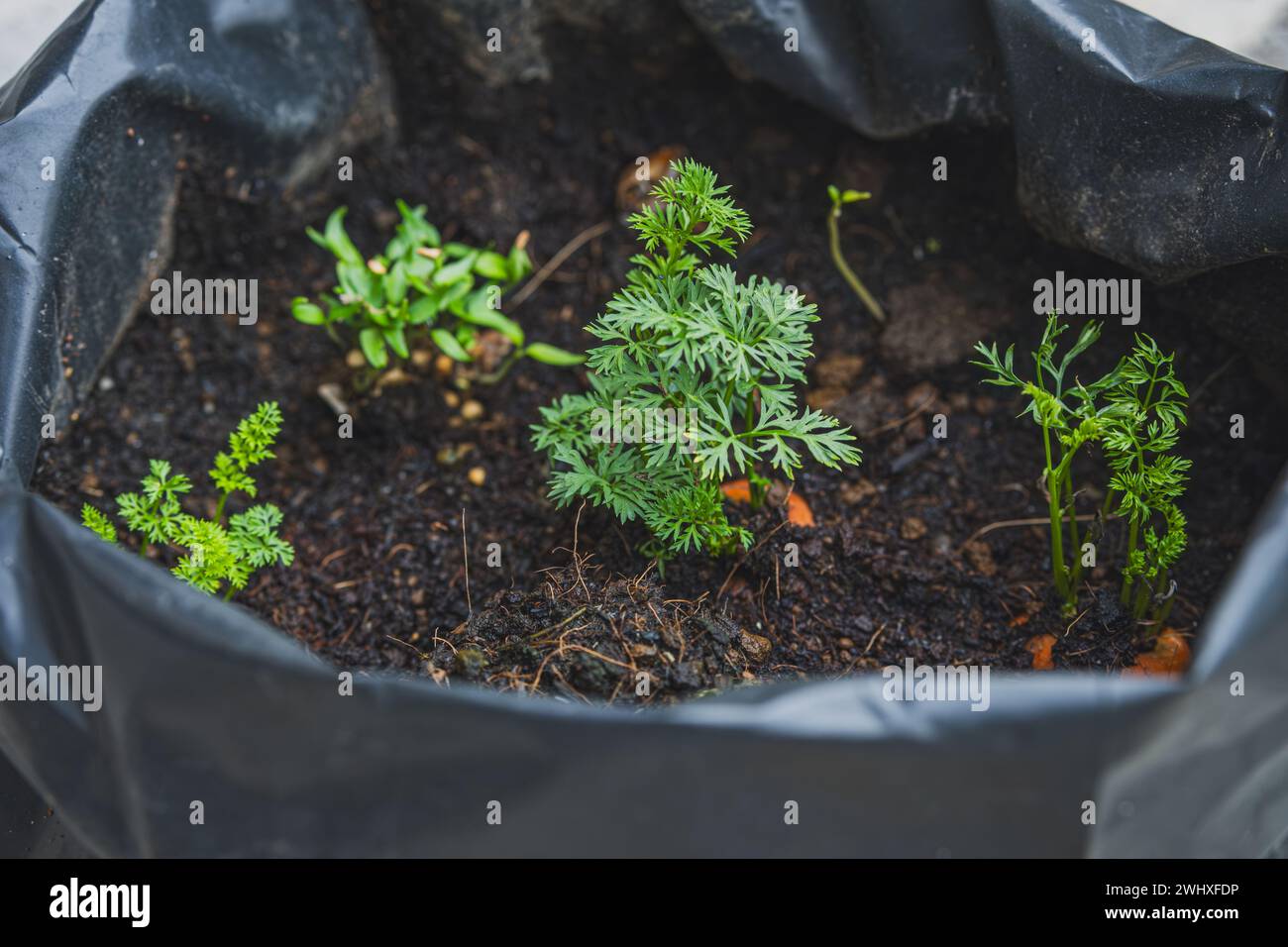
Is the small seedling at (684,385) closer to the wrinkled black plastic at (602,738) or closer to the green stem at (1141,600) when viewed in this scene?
the wrinkled black plastic at (602,738)

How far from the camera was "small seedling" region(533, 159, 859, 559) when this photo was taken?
1.68 meters

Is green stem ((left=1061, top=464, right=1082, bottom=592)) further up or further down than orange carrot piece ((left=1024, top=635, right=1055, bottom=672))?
further up

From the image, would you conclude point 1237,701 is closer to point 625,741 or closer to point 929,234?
point 625,741

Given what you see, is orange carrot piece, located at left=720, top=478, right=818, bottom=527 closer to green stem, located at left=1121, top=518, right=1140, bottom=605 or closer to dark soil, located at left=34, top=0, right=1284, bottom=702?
dark soil, located at left=34, top=0, right=1284, bottom=702

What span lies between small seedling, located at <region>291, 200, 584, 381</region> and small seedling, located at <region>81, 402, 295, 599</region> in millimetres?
303

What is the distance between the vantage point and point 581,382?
2459mm

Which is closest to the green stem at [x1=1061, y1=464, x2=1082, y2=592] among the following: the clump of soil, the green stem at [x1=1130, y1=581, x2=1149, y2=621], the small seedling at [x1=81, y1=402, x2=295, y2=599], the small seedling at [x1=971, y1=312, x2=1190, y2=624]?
the small seedling at [x1=971, y1=312, x2=1190, y2=624]

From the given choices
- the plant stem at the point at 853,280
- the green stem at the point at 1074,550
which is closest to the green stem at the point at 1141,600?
the green stem at the point at 1074,550

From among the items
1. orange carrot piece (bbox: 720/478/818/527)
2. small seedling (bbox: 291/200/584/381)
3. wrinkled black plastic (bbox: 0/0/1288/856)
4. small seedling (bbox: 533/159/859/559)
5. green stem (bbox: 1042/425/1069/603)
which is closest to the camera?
wrinkled black plastic (bbox: 0/0/1288/856)

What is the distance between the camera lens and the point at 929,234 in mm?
2475

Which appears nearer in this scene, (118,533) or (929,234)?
(118,533)

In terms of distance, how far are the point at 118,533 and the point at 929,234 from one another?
1.89 meters
